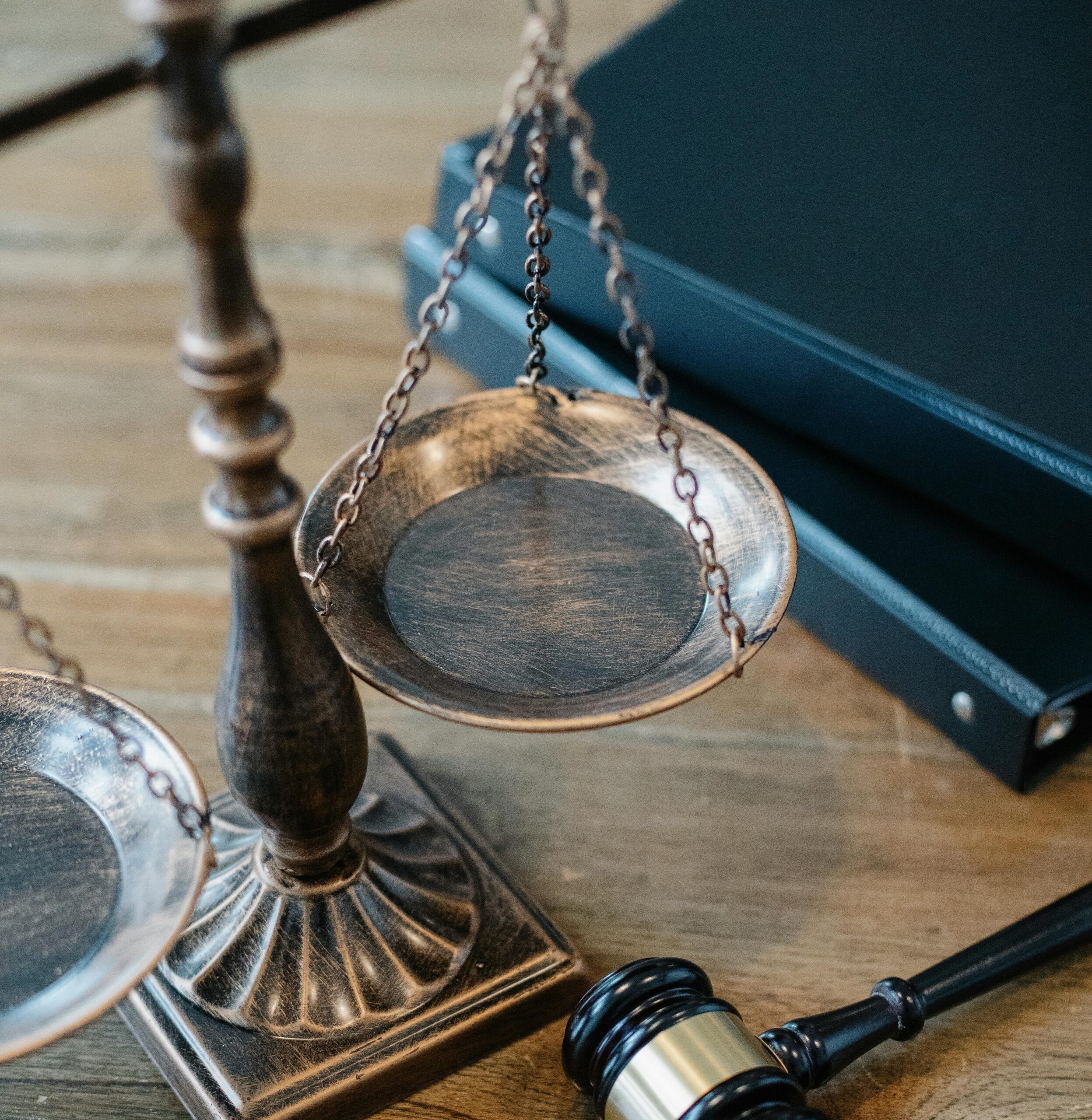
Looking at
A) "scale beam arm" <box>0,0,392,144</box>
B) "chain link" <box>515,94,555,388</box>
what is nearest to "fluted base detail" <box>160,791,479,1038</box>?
"chain link" <box>515,94,555,388</box>

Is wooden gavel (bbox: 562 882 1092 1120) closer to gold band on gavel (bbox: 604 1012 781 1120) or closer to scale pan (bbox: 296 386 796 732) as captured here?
gold band on gavel (bbox: 604 1012 781 1120)

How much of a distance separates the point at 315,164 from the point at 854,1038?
53.2 inches

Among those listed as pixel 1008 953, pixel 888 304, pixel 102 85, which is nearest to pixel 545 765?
pixel 1008 953

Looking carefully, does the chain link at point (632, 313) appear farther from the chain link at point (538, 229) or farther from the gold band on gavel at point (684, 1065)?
the gold band on gavel at point (684, 1065)

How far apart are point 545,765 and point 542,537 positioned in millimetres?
264

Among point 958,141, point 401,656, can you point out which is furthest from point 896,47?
point 401,656

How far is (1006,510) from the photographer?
1.04 meters

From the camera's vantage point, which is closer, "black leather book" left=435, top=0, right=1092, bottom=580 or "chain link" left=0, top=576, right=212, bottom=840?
"chain link" left=0, top=576, right=212, bottom=840

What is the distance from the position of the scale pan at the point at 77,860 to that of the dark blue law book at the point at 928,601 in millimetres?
564

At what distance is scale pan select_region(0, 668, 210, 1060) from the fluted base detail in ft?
0.40

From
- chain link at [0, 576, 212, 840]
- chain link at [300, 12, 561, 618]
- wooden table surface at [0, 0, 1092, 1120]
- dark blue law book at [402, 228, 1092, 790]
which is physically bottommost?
wooden table surface at [0, 0, 1092, 1120]

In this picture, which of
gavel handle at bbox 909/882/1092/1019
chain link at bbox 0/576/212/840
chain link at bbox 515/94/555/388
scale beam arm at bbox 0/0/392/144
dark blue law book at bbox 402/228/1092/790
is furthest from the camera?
dark blue law book at bbox 402/228/1092/790

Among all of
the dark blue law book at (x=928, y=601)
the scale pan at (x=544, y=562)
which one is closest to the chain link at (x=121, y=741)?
the scale pan at (x=544, y=562)

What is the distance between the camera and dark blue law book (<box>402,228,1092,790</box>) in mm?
955
